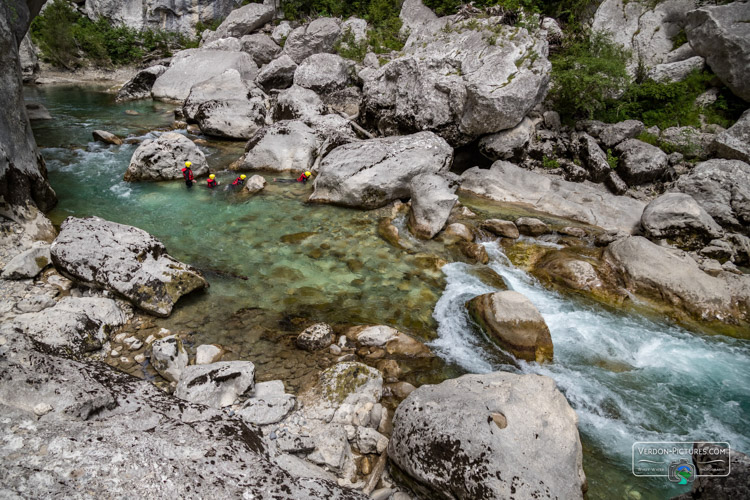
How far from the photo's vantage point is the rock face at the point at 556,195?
445 inches

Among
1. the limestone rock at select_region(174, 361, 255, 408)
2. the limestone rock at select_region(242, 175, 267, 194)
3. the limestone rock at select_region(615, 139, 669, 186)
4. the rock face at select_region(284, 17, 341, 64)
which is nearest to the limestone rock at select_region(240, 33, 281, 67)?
the rock face at select_region(284, 17, 341, 64)

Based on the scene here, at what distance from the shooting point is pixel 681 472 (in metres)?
4.60

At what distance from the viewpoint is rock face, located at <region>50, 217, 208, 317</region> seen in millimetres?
6141

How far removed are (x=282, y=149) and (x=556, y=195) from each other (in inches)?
368

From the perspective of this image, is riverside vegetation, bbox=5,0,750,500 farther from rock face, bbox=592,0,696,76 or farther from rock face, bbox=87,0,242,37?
rock face, bbox=87,0,242,37

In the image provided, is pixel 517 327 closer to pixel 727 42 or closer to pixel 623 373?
pixel 623 373

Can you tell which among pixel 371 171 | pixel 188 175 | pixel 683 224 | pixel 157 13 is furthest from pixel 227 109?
pixel 157 13

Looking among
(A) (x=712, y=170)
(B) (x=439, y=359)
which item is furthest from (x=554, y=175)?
(B) (x=439, y=359)

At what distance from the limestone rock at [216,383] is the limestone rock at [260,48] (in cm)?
2537

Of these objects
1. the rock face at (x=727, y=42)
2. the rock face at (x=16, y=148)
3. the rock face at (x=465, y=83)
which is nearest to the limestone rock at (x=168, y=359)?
the rock face at (x=16, y=148)

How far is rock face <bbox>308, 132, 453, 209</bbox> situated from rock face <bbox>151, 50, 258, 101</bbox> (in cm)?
1514

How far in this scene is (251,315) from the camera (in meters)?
6.39

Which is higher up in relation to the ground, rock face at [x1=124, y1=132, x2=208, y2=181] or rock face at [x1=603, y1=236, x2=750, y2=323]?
rock face at [x1=124, y1=132, x2=208, y2=181]

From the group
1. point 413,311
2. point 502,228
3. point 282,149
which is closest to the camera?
point 413,311
